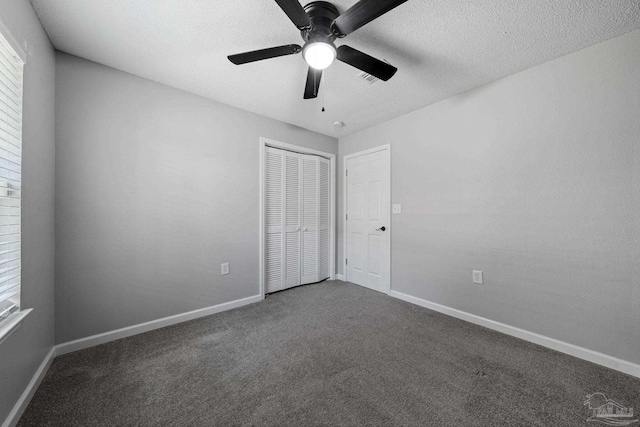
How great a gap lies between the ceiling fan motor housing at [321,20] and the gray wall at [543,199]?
1.76m

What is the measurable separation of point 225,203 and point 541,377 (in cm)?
306

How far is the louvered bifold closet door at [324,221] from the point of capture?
3729 millimetres

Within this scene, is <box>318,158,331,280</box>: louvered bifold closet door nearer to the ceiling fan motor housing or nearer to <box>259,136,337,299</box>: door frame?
<box>259,136,337,299</box>: door frame

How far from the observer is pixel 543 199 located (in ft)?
6.55

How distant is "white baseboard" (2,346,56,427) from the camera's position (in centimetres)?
120

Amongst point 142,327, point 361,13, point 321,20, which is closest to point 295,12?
point 321,20

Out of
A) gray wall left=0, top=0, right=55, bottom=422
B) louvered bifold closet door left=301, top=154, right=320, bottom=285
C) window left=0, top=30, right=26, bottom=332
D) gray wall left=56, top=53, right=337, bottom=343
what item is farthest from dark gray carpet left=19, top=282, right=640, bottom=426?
louvered bifold closet door left=301, top=154, right=320, bottom=285

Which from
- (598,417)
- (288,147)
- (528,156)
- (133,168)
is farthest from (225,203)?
(598,417)

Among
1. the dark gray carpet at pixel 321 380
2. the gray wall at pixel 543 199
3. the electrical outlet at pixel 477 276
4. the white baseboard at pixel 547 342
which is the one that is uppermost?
the gray wall at pixel 543 199

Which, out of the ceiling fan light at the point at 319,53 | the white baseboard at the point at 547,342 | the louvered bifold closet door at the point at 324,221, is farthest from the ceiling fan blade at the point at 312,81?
the white baseboard at the point at 547,342

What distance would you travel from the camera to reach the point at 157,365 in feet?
5.65

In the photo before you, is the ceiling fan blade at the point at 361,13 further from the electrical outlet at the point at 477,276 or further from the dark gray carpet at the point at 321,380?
the electrical outlet at the point at 477,276

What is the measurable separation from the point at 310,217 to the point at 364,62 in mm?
2316

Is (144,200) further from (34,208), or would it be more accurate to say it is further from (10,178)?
(10,178)
